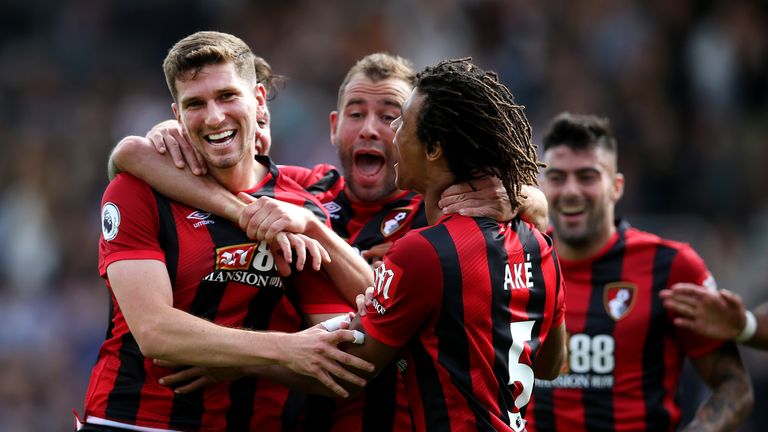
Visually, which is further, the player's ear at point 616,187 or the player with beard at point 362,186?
the player's ear at point 616,187

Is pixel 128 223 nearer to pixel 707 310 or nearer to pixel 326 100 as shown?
pixel 707 310

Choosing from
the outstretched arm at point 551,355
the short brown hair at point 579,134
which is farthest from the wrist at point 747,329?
the outstretched arm at point 551,355

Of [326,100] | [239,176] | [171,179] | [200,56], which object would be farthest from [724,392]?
[326,100]

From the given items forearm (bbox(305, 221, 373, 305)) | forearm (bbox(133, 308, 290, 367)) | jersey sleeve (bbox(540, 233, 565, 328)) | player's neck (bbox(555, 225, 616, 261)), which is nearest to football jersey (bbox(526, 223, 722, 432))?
player's neck (bbox(555, 225, 616, 261))

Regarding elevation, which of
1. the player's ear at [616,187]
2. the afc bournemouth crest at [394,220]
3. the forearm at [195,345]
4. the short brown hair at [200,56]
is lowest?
the forearm at [195,345]

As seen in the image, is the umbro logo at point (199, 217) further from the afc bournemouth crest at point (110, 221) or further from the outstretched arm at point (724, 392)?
the outstretched arm at point (724, 392)

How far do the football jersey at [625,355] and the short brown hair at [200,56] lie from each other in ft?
8.67

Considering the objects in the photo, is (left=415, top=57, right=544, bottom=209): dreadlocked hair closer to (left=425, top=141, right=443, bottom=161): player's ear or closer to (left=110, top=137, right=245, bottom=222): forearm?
(left=425, top=141, right=443, bottom=161): player's ear

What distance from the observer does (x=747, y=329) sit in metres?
6.23

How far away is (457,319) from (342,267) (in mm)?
854

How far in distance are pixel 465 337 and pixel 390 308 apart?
12.6 inches

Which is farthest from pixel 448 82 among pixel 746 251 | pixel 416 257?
pixel 746 251

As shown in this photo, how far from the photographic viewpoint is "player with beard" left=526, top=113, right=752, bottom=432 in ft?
20.4

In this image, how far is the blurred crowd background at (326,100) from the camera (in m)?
11.4
